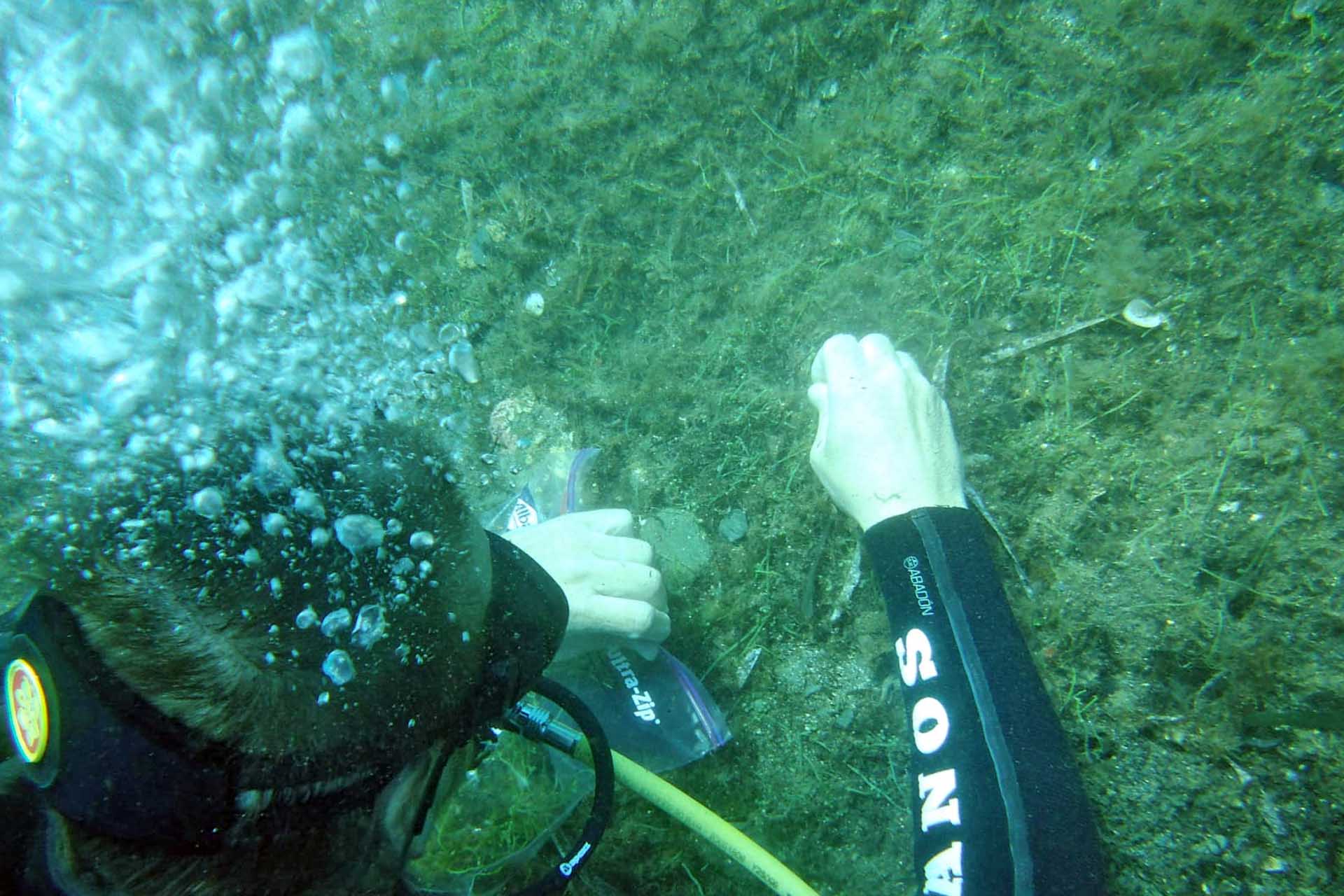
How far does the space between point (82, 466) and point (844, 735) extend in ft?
8.73

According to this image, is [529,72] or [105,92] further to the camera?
[529,72]

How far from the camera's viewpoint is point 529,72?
10.4 feet

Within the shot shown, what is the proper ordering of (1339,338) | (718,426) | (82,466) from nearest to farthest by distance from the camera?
(82,466), (1339,338), (718,426)

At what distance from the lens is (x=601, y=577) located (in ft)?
7.86

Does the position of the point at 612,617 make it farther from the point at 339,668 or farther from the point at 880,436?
the point at 339,668

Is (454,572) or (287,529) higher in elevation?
(287,529)

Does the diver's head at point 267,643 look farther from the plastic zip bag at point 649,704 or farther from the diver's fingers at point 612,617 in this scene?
the plastic zip bag at point 649,704

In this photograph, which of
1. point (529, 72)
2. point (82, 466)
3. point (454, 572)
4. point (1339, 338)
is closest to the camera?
point (454, 572)

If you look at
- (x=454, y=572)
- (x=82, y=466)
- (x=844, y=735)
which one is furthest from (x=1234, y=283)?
(x=82, y=466)

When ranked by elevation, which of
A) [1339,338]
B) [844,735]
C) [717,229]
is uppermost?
[717,229]

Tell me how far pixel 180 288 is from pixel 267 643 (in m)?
1.79

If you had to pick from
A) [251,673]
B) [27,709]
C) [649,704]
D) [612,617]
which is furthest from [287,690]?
[649,704]

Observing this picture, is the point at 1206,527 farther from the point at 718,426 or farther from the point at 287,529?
the point at 287,529

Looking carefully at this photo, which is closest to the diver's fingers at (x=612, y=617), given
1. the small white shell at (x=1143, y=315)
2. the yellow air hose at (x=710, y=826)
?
the yellow air hose at (x=710, y=826)
